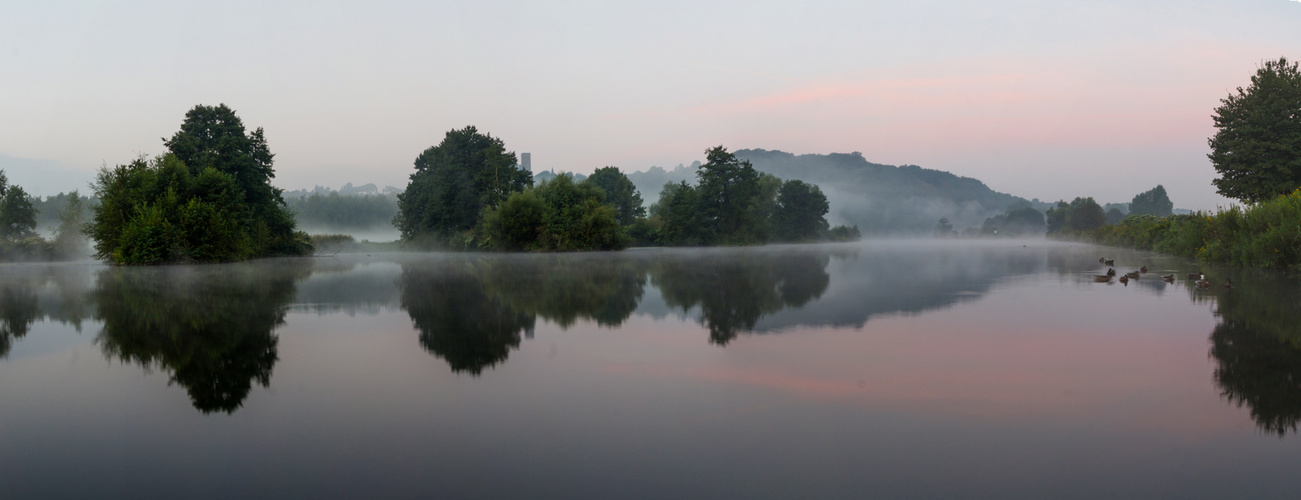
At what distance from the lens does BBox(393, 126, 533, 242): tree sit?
172 ft

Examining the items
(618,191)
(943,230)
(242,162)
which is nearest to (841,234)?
(618,191)

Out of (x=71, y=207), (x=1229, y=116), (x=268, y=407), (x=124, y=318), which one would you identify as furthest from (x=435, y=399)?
(x=71, y=207)

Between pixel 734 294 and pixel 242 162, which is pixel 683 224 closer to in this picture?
pixel 242 162

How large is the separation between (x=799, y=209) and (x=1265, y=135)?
188 feet

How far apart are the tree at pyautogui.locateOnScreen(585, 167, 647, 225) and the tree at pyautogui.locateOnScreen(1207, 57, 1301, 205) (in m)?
52.3

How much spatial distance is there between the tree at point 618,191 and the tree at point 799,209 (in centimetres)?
1754

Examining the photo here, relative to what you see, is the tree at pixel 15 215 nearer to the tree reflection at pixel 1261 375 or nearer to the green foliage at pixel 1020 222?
the tree reflection at pixel 1261 375

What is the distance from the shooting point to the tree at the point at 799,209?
85.6 m

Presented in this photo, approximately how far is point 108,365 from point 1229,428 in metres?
8.68

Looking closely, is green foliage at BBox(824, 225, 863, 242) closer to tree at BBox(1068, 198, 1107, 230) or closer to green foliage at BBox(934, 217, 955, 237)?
tree at BBox(1068, 198, 1107, 230)

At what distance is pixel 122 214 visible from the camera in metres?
27.7

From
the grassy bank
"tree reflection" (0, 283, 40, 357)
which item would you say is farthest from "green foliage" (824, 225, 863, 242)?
"tree reflection" (0, 283, 40, 357)

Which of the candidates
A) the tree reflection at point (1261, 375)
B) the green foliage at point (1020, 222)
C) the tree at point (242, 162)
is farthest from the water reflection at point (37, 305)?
the green foliage at point (1020, 222)

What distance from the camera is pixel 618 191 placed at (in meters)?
77.5
